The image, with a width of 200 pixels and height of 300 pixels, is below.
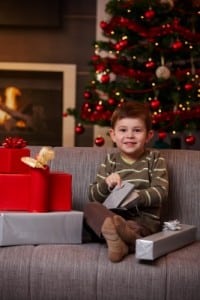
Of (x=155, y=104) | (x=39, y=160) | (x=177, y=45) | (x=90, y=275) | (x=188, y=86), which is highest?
(x=177, y=45)

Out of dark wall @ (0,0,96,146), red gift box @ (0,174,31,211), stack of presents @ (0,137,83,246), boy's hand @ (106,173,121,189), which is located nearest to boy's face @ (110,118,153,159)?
boy's hand @ (106,173,121,189)

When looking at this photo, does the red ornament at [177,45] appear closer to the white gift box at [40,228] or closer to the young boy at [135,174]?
the young boy at [135,174]

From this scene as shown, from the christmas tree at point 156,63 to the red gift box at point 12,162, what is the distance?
1370 millimetres

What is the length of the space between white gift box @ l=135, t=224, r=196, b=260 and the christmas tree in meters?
1.31

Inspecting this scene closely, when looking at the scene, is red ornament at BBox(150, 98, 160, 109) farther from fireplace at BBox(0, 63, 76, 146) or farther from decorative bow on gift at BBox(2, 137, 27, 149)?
decorative bow on gift at BBox(2, 137, 27, 149)

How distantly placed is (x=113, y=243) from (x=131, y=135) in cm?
52

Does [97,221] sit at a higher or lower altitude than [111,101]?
lower

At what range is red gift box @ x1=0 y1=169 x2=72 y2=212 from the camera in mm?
1814

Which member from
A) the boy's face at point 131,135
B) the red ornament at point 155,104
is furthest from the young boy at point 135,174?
the red ornament at point 155,104

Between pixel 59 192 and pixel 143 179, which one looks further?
pixel 143 179

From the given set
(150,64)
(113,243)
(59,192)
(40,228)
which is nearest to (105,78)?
(150,64)

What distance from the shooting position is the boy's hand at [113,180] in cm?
193

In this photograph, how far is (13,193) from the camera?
183cm

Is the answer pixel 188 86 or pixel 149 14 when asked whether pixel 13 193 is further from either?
pixel 149 14
